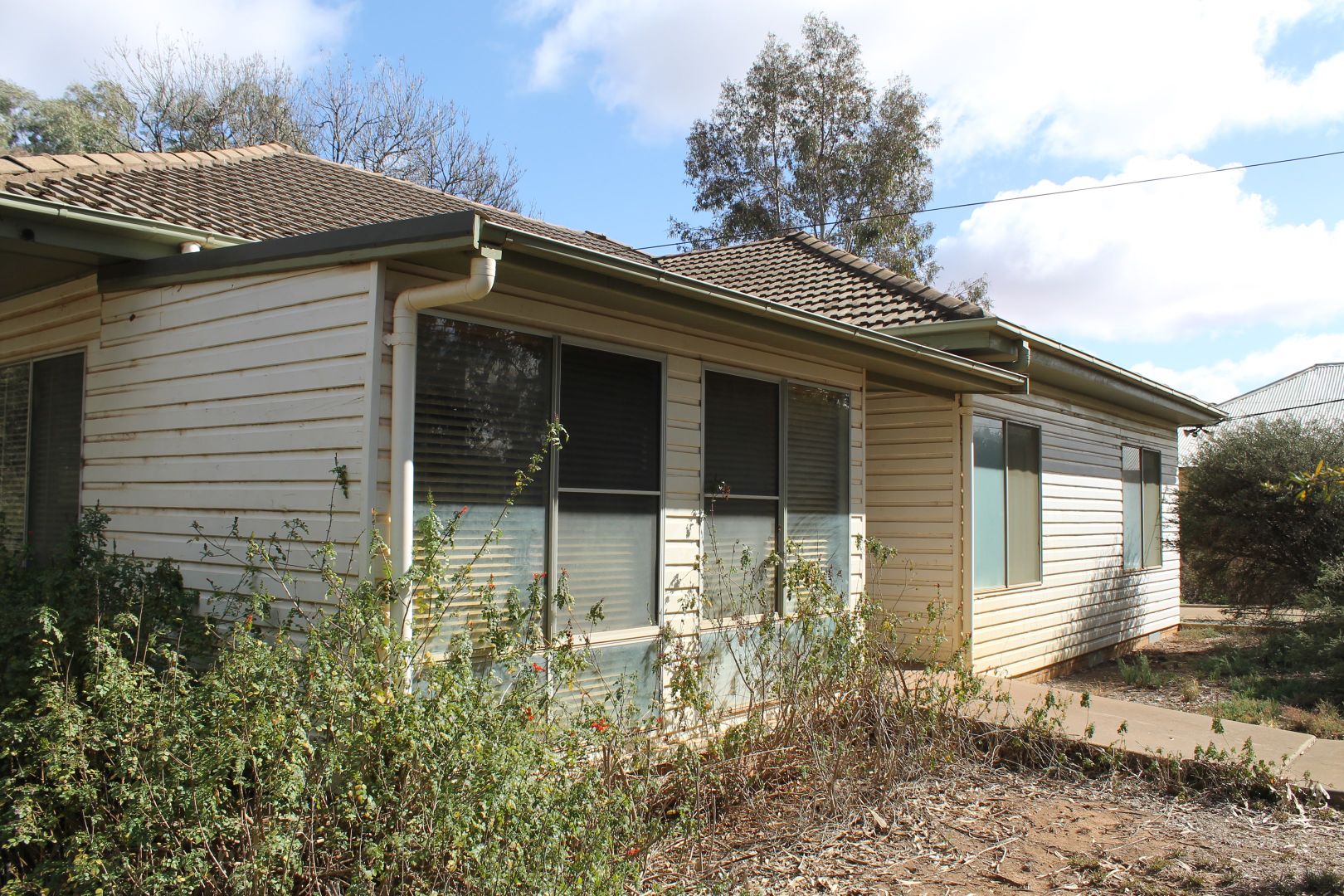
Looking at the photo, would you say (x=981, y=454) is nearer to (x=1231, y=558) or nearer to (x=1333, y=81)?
(x=1333, y=81)

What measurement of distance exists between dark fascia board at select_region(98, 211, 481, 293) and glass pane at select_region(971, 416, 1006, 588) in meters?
5.95

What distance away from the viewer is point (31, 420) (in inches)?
263

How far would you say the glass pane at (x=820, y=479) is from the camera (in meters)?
7.13

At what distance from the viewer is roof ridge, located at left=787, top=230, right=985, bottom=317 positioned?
8945 mm

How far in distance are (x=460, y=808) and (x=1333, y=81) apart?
858 centimetres

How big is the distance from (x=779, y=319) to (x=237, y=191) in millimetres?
4726

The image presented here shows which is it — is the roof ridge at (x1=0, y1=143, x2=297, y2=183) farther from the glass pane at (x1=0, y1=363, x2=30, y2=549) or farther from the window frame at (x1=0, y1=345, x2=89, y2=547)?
the glass pane at (x1=0, y1=363, x2=30, y2=549)

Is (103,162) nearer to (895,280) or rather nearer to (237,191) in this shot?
(237,191)

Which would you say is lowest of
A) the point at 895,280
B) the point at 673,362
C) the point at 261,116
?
the point at 673,362

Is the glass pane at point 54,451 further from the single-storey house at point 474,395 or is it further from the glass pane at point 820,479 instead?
the glass pane at point 820,479

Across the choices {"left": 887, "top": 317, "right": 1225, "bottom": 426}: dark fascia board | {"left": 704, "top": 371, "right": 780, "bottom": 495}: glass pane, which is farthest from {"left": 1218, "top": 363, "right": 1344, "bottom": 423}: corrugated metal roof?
{"left": 704, "top": 371, "right": 780, "bottom": 495}: glass pane

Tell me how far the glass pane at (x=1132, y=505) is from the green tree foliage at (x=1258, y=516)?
1.39 m

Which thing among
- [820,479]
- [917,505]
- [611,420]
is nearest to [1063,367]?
[917,505]

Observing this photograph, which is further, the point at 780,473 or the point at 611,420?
the point at 780,473
